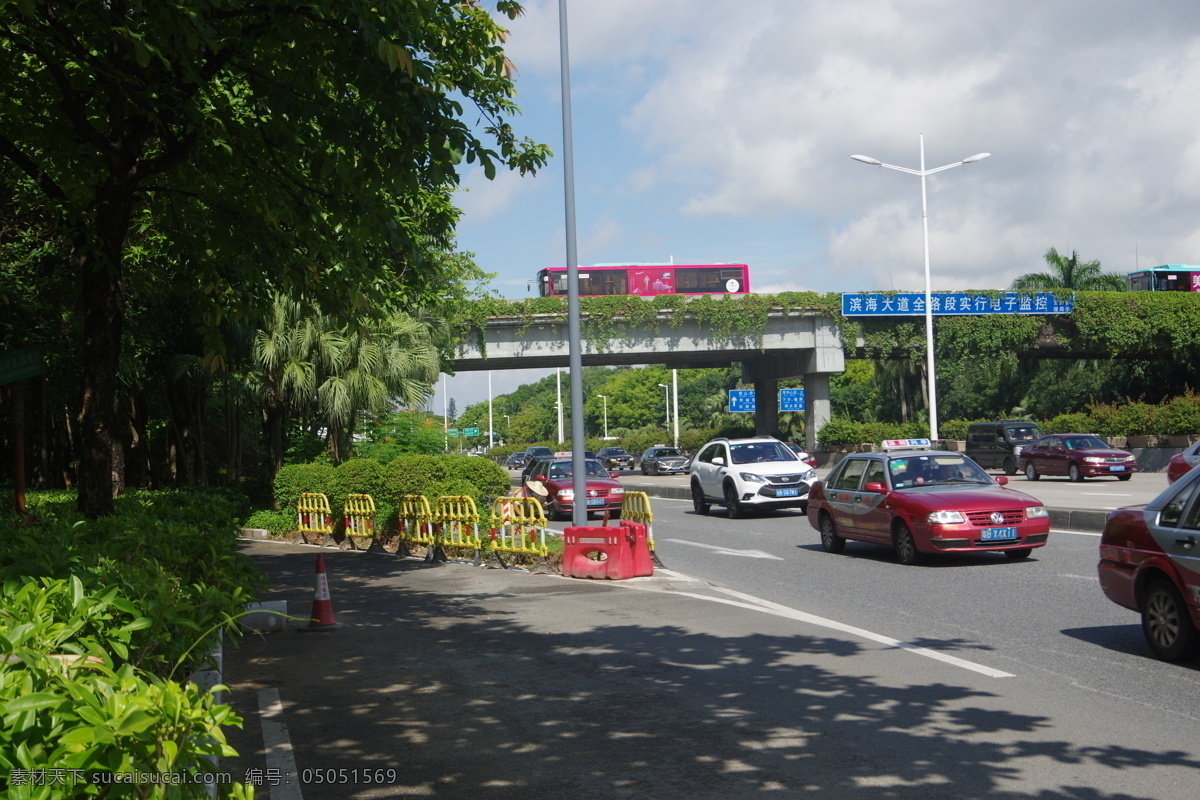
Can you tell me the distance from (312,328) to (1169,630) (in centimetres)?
2069

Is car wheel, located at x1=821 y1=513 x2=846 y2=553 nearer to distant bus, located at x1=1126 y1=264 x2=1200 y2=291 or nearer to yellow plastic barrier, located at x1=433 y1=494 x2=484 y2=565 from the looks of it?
yellow plastic barrier, located at x1=433 y1=494 x2=484 y2=565

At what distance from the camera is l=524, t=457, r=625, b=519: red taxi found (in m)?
24.3

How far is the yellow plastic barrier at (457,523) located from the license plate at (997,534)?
7162mm

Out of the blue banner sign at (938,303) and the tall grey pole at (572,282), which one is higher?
the blue banner sign at (938,303)

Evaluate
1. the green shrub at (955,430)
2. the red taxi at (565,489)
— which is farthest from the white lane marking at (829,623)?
the green shrub at (955,430)

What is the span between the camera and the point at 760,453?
2503cm

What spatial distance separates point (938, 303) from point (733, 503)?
2817 centimetres

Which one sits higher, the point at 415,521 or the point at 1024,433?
the point at 1024,433

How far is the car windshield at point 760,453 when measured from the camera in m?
24.8

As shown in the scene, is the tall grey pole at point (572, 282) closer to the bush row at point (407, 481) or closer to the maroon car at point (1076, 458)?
the bush row at point (407, 481)

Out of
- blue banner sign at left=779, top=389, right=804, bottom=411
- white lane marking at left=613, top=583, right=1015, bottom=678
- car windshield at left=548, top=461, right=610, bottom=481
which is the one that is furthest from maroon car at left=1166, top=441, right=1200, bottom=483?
blue banner sign at left=779, top=389, right=804, bottom=411

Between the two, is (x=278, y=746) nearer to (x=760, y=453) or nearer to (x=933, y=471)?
(x=933, y=471)

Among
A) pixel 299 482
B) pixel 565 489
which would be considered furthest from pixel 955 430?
pixel 299 482

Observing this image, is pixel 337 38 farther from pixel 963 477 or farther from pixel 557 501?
pixel 557 501
